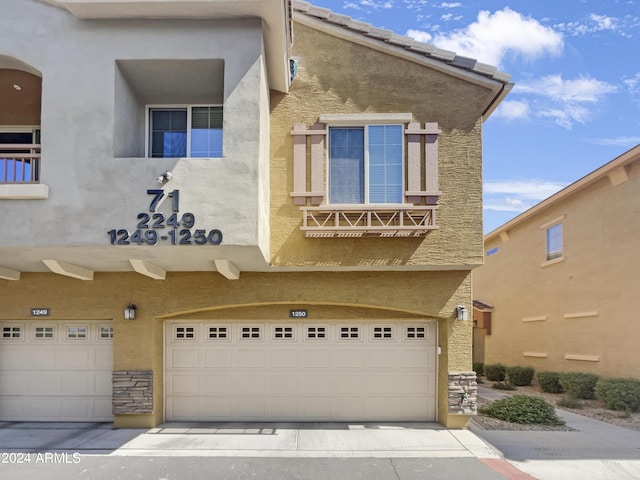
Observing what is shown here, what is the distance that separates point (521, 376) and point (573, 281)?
12.0 ft

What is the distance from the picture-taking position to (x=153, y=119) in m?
9.43

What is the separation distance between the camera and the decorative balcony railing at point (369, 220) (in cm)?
893

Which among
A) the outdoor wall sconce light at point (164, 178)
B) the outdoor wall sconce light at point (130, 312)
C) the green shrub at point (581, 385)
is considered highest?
the outdoor wall sconce light at point (164, 178)

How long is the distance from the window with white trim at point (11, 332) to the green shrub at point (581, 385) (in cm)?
1420

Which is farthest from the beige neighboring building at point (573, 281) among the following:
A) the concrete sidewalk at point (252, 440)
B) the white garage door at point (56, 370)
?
the white garage door at point (56, 370)

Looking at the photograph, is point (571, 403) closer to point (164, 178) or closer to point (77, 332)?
point (164, 178)

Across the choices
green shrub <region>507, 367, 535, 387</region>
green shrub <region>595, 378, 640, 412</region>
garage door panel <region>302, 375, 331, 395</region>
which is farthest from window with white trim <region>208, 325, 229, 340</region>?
green shrub <region>507, 367, 535, 387</region>

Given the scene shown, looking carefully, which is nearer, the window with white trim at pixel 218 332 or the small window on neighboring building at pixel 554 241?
the window with white trim at pixel 218 332

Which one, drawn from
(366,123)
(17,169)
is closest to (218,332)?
(17,169)

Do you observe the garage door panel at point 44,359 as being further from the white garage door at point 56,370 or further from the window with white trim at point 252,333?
the window with white trim at point 252,333

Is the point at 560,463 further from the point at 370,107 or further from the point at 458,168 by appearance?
the point at 370,107

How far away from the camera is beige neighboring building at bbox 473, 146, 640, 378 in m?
12.9

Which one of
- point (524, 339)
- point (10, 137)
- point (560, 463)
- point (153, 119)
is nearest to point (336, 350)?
point (560, 463)

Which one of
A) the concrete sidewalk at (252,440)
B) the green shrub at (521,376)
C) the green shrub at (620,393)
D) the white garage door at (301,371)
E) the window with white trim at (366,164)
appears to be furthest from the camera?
the green shrub at (521,376)
